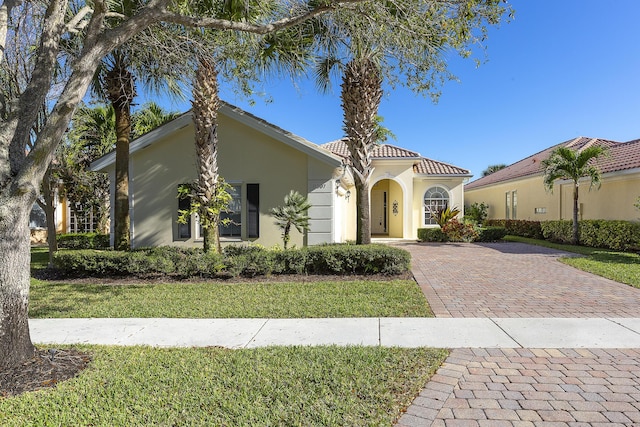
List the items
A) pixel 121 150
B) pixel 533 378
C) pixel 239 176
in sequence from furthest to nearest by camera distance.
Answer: pixel 239 176
pixel 121 150
pixel 533 378

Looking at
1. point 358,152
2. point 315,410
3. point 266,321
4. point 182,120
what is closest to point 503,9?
point 358,152

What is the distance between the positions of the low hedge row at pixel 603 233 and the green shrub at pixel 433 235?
554cm

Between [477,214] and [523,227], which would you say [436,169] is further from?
[523,227]

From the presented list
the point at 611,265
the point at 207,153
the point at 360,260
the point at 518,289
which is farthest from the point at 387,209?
the point at 518,289

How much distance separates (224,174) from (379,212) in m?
12.4

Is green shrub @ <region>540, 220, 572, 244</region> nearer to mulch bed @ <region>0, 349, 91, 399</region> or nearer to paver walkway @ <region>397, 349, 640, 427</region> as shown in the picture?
paver walkway @ <region>397, 349, 640, 427</region>

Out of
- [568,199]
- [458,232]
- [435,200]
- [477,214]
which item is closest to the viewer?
[458,232]

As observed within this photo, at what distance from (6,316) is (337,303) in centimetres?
468

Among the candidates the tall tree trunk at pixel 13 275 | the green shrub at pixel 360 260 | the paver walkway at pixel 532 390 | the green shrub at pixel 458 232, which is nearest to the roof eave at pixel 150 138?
the green shrub at pixel 360 260

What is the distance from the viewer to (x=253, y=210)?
12492mm

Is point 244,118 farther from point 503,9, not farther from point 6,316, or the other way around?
point 6,316

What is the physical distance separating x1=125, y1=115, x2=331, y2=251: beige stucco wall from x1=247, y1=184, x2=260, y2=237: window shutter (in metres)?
0.12

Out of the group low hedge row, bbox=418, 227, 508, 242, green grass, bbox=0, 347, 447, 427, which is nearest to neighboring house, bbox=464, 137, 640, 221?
low hedge row, bbox=418, 227, 508, 242

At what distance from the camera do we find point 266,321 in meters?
6.10
